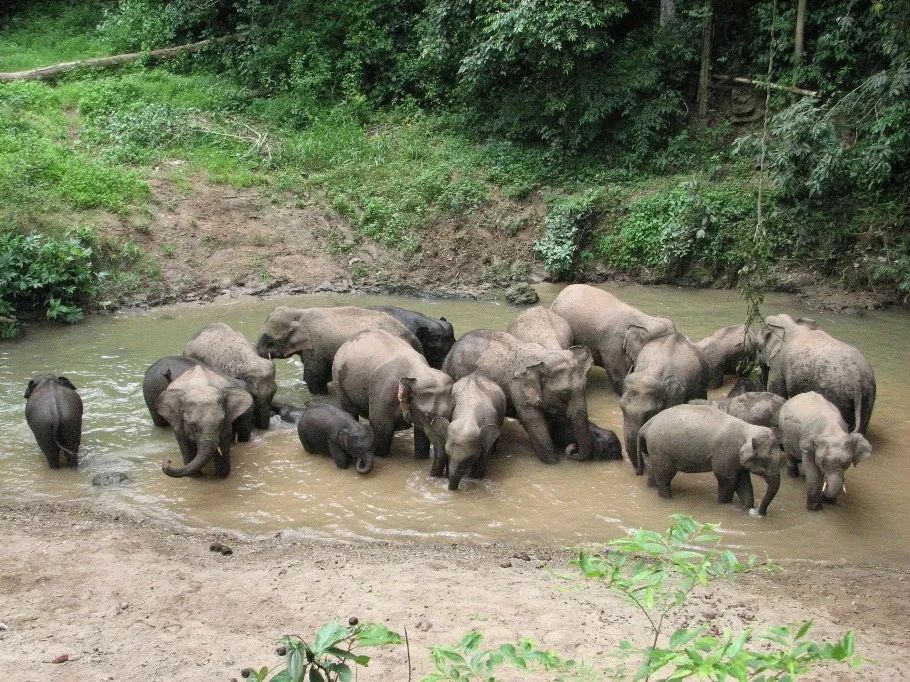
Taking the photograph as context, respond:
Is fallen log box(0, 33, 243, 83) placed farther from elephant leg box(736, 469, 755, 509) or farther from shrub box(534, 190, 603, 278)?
elephant leg box(736, 469, 755, 509)

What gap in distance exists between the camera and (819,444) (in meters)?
7.75

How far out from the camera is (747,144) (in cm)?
1490

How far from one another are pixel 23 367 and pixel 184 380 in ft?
13.0

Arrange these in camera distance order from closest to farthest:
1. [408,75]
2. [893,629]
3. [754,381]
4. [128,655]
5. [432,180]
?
[128,655] < [893,629] < [754,381] < [432,180] < [408,75]

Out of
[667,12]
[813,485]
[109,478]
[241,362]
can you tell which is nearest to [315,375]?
[241,362]

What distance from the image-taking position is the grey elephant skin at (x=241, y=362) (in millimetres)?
9820

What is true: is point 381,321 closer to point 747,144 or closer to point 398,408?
point 398,408

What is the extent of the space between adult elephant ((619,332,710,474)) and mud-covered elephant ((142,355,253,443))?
3673 millimetres

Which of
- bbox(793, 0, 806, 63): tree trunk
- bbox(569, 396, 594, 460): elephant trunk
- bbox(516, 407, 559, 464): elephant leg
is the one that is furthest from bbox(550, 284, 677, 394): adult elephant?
bbox(793, 0, 806, 63): tree trunk

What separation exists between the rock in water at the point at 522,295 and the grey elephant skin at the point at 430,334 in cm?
332

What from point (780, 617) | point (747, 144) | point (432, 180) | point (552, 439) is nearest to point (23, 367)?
point (552, 439)

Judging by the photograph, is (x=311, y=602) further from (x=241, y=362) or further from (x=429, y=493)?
(x=241, y=362)

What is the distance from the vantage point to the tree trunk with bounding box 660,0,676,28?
18.8 meters

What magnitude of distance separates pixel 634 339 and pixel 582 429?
5.52ft
